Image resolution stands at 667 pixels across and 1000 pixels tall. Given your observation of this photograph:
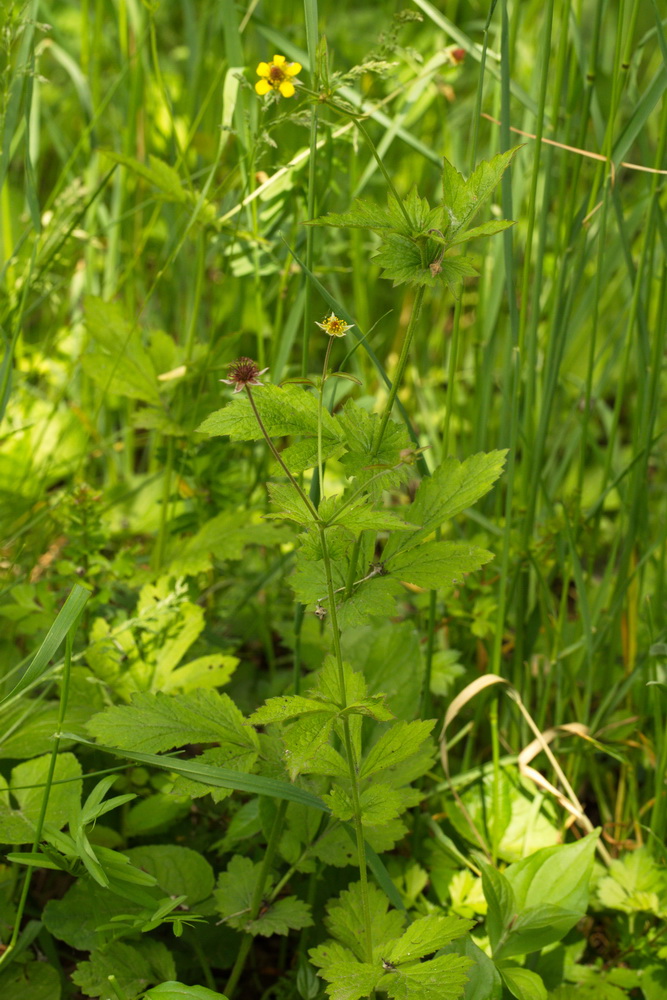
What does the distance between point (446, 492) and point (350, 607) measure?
14 centimetres

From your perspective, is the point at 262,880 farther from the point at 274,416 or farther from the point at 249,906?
the point at 274,416

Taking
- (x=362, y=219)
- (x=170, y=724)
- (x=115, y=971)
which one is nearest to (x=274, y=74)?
(x=362, y=219)

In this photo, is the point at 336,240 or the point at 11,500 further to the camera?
the point at 336,240

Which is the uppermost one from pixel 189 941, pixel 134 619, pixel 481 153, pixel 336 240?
Result: pixel 481 153

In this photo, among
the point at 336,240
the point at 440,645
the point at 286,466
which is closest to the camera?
the point at 286,466

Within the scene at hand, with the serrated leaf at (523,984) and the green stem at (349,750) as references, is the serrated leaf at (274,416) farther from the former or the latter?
the serrated leaf at (523,984)

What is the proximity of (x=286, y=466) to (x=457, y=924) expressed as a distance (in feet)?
1.45

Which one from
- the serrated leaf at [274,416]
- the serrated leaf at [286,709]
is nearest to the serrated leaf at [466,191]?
the serrated leaf at [274,416]

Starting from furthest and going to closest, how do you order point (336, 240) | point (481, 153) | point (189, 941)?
point (481, 153) → point (336, 240) → point (189, 941)

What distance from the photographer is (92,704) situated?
1.07 meters

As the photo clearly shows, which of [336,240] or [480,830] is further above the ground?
[336,240]

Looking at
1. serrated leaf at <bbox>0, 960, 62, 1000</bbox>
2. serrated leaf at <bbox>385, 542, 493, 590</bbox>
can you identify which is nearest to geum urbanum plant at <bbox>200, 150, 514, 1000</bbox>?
serrated leaf at <bbox>385, 542, 493, 590</bbox>

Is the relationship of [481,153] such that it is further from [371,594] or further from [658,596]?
[371,594]

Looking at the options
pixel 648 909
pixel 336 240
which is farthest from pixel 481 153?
pixel 648 909
